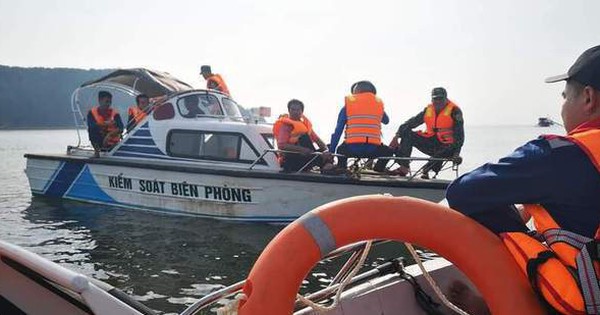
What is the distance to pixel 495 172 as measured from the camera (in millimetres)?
1996

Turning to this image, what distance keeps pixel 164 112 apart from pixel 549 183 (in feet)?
32.9

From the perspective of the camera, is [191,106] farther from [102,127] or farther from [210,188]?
[102,127]

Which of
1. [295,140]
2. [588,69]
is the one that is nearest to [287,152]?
[295,140]

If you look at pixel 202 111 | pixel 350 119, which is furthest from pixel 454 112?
pixel 202 111

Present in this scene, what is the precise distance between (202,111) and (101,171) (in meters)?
2.80

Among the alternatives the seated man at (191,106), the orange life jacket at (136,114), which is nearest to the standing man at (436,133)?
the seated man at (191,106)

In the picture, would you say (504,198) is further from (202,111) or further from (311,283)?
(202,111)

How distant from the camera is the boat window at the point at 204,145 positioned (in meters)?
10.0

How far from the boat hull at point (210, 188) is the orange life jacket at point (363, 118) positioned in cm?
81

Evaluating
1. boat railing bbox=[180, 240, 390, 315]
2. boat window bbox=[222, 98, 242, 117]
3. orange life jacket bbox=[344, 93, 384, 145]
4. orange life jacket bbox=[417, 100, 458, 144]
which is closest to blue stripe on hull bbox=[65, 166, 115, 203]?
boat window bbox=[222, 98, 242, 117]

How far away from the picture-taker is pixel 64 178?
12.1 meters

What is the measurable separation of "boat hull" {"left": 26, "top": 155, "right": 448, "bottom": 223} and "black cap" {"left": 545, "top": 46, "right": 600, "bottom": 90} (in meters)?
6.54

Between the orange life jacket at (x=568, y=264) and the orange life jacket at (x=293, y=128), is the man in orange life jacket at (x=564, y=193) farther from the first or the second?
the orange life jacket at (x=293, y=128)

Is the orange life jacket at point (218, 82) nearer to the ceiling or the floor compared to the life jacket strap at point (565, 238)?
nearer to the ceiling
